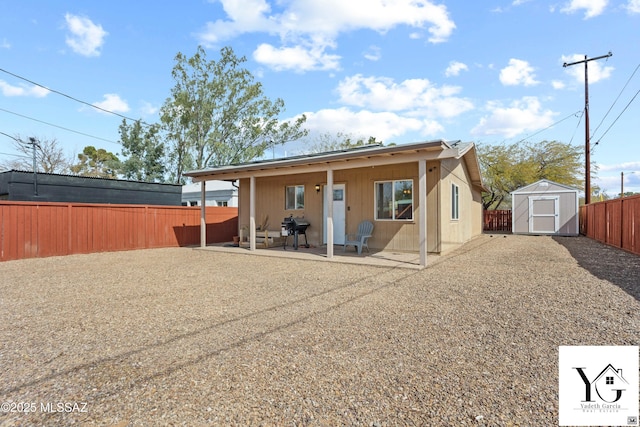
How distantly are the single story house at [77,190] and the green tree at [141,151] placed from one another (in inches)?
284

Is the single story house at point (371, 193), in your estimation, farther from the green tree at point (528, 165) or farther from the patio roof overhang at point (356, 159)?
the green tree at point (528, 165)

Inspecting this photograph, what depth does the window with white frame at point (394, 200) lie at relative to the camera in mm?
8741

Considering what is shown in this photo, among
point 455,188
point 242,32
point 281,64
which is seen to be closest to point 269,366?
point 455,188

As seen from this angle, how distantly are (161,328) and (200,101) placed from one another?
20.4m

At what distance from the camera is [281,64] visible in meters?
16.2

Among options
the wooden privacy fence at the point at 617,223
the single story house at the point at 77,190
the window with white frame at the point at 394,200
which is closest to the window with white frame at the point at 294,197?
the window with white frame at the point at 394,200

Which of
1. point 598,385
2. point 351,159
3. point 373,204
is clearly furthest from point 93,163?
point 598,385

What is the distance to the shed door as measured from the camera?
1503 centimetres

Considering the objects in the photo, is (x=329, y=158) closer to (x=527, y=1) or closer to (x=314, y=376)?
(x=314, y=376)

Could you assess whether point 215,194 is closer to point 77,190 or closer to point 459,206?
point 77,190

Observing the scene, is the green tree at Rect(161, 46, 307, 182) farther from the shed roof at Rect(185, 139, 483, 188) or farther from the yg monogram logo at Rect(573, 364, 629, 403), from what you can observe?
the yg monogram logo at Rect(573, 364, 629, 403)

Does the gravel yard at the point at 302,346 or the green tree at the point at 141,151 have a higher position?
the green tree at the point at 141,151

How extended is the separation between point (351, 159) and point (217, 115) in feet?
55.5

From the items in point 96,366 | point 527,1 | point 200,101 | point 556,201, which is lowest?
point 96,366
